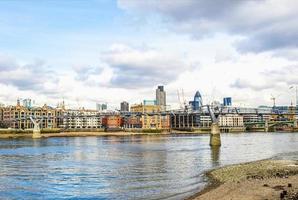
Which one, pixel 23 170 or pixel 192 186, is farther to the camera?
pixel 23 170

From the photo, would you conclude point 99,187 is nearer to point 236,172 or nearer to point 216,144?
point 236,172

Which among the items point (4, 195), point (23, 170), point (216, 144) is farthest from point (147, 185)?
point (216, 144)

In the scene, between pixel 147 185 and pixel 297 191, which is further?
pixel 147 185

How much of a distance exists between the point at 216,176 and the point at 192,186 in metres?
5.02

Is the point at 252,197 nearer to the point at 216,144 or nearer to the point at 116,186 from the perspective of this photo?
the point at 116,186

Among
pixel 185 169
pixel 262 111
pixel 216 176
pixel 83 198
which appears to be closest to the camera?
pixel 83 198

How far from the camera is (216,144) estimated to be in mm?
96000

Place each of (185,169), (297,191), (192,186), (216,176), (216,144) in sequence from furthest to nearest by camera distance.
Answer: (216,144) < (185,169) < (216,176) < (192,186) < (297,191)

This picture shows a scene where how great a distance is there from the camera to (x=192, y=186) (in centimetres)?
3519

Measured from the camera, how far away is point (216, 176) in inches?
1554

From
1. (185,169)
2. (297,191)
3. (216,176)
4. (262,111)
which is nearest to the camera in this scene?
(297,191)

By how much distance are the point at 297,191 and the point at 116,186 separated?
1704cm

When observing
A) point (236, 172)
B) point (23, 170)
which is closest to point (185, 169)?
point (236, 172)

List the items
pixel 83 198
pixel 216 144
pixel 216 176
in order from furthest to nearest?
pixel 216 144, pixel 216 176, pixel 83 198
